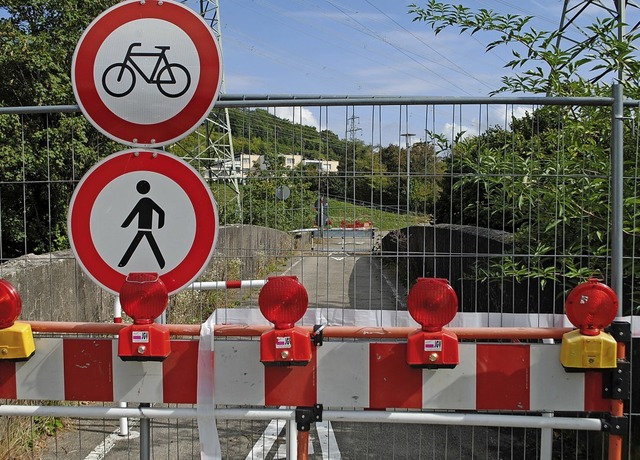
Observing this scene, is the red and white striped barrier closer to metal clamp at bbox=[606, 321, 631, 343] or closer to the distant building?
metal clamp at bbox=[606, 321, 631, 343]

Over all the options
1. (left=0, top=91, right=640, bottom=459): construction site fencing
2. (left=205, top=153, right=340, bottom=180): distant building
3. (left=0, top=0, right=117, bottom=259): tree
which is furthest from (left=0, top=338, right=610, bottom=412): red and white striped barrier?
(left=0, top=0, right=117, bottom=259): tree

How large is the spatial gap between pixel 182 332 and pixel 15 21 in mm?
16295

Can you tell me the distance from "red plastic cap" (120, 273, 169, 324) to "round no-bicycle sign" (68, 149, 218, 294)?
5.2 inches

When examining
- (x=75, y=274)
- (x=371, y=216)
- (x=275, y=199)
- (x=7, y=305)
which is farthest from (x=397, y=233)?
(x=75, y=274)

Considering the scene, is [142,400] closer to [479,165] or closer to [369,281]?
[369,281]

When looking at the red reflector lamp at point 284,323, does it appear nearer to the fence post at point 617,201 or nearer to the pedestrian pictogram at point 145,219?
the pedestrian pictogram at point 145,219

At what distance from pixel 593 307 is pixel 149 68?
2133 millimetres

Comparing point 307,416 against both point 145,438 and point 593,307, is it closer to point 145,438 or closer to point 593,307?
point 145,438

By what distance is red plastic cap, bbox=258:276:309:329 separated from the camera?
2523mm

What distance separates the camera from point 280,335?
2.55m

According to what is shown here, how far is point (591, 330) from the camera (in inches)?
101

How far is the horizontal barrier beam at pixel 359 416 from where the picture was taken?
8.50ft

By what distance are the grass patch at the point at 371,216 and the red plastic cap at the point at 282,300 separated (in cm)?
91

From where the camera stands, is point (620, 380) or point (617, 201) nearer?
point (620, 380)
